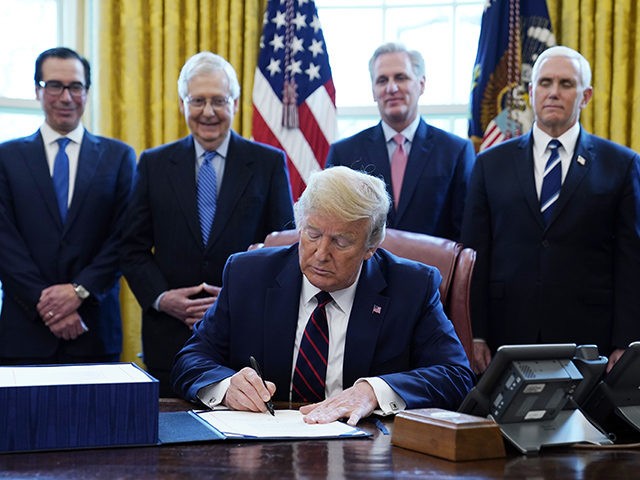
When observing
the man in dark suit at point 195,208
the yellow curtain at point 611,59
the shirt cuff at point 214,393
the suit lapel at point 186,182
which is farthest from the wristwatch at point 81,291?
the yellow curtain at point 611,59

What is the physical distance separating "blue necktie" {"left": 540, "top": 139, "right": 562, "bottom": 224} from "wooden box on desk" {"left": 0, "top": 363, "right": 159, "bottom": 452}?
2464 mm

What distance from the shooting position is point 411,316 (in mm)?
2996

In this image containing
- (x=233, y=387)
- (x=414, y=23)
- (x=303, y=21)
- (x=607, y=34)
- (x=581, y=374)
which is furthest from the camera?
(x=414, y=23)

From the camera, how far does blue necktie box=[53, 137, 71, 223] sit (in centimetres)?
447

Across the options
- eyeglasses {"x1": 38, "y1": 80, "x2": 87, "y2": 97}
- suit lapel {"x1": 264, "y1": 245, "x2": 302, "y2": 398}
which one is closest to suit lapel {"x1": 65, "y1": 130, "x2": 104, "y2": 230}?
eyeglasses {"x1": 38, "y1": 80, "x2": 87, "y2": 97}

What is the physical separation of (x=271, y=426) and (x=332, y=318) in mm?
684

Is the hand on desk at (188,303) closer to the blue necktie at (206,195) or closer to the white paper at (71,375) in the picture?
the blue necktie at (206,195)

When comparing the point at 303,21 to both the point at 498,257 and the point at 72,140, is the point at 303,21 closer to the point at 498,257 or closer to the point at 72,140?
the point at 72,140

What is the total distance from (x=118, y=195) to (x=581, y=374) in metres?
2.92

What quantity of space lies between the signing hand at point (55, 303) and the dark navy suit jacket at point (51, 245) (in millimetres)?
40

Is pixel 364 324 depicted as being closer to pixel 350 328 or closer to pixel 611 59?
pixel 350 328

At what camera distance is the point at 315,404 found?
261cm

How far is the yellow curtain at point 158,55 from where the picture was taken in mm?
5680

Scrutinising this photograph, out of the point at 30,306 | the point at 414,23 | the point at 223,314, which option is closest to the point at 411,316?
the point at 223,314
